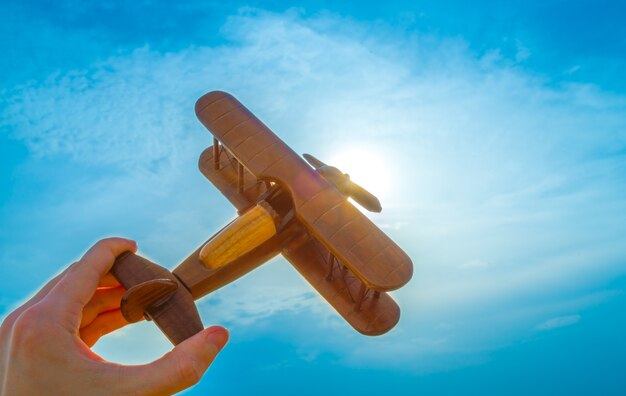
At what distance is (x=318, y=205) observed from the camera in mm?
5812


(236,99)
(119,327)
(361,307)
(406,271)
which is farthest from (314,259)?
(119,327)

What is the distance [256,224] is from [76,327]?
2925 mm

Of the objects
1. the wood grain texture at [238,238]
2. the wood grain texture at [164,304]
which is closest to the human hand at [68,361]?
the wood grain texture at [164,304]

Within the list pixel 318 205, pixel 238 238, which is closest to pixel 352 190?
pixel 318 205

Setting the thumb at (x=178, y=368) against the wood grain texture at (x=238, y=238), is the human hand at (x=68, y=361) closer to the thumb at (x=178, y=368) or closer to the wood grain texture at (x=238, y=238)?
the thumb at (x=178, y=368)

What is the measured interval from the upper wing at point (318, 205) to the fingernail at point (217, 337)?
7.85 feet

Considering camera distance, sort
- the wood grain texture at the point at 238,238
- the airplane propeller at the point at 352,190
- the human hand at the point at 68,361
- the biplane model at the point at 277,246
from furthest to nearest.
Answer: the airplane propeller at the point at 352,190 < the wood grain texture at the point at 238,238 < the biplane model at the point at 277,246 < the human hand at the point at 68,361

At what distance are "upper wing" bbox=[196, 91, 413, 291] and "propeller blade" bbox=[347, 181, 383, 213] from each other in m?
0.83

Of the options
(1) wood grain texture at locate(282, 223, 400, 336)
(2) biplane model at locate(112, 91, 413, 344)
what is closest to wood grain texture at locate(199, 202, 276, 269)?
(2) biplane model at locate(112, 91, 413, 344)

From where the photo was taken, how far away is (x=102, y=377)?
268 centimetres

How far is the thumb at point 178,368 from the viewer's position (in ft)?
8.88

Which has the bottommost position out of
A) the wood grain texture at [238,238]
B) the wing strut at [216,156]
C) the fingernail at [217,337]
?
the fingernail at [217,337]

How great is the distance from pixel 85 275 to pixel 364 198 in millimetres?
4448

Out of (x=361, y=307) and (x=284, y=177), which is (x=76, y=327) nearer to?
(x=284, y=177)
